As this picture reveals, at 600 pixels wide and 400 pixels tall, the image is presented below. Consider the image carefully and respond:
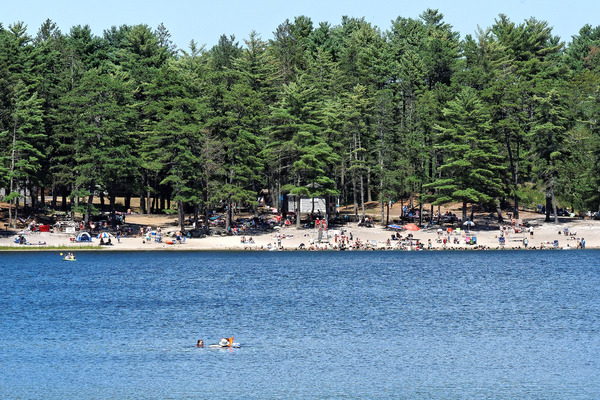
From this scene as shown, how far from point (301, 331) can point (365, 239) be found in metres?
54.3

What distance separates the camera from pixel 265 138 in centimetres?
10719

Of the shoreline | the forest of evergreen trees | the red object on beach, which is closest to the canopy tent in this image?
the shoreline

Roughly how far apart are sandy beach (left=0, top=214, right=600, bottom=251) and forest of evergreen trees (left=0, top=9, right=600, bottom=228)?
13.6 ft

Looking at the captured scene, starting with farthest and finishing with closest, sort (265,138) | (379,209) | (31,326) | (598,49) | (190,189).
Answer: (598,49) < (379,209) < (265,138) < (190,189) < (31,326)

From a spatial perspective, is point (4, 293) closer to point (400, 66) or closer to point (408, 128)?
point (408, 128)

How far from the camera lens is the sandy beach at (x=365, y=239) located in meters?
96.1

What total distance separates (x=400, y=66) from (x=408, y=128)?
16.0 m

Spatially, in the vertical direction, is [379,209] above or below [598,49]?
below

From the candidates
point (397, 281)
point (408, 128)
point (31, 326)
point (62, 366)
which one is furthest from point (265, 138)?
point (62, 366)

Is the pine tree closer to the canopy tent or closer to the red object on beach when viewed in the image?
Answer: the red object on beach

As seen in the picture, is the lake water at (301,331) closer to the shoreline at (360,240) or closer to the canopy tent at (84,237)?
the shoreline at (360,240)

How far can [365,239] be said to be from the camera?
10294cm

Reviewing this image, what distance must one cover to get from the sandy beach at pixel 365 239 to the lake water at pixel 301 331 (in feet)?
24.0

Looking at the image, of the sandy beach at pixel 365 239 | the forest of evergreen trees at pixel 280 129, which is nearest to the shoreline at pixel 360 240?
the sandy beach at pixel 365 239
